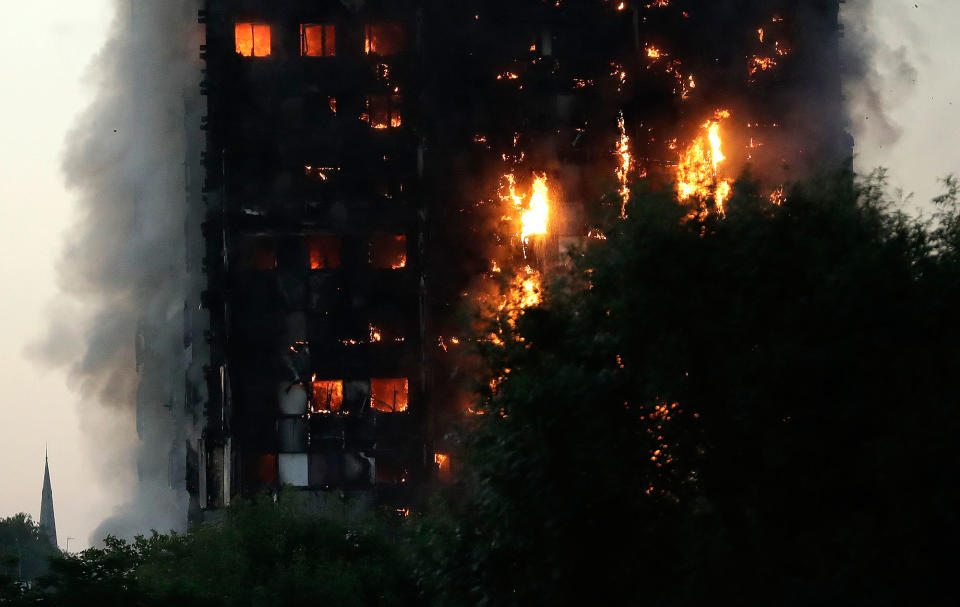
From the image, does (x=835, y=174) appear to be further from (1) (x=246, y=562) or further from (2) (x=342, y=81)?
(2) (x=342, y=81)

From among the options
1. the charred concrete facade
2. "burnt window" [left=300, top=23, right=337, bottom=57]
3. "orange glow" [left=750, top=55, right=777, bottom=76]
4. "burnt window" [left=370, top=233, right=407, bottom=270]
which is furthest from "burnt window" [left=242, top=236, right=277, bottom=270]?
"orange glow" [left=750, top=55, right=777, bottom=76]

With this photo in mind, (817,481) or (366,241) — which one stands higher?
(366,241)

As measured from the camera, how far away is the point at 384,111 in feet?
252

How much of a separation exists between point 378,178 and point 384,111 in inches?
147

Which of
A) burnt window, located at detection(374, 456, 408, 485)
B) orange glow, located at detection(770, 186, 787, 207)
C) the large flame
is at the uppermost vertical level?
the large flame

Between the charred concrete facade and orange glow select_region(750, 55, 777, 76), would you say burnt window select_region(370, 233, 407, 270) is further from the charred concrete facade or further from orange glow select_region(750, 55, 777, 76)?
orange glow select_region(750, 55, 777, 76)

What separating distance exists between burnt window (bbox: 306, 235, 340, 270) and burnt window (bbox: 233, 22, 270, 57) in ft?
34.1

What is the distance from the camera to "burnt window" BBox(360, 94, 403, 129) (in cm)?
7650

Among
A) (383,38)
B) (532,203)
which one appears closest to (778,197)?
(532,203)

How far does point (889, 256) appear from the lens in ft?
80.9

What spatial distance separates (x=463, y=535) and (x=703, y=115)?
5457 centimetres

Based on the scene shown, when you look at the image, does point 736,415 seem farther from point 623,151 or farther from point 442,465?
point 623,151

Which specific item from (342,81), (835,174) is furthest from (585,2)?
(835,174)

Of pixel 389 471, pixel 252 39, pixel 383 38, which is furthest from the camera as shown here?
pixel 383 38
